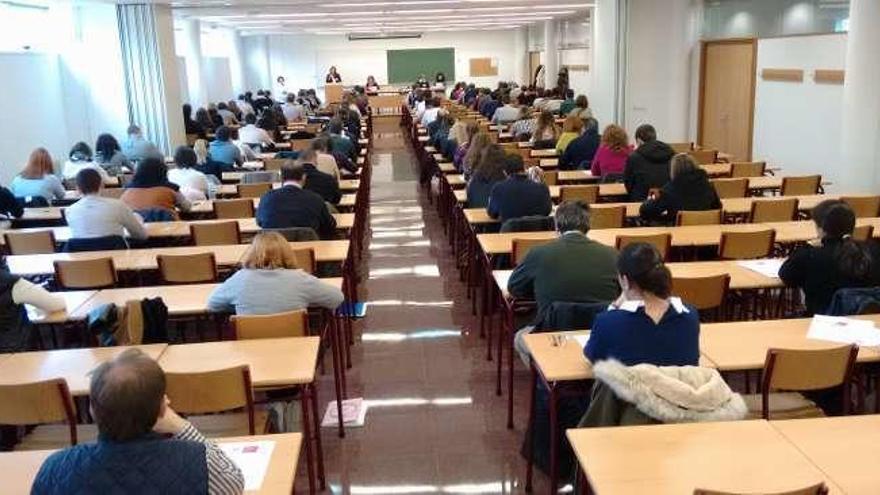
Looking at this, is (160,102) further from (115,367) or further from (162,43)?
(115,367)

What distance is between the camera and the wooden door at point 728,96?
1213 centimetres

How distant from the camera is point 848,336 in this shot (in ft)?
11.5

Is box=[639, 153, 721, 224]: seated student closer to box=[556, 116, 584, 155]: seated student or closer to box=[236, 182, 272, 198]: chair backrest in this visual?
box=[556, 116, 584, 155]: seated student

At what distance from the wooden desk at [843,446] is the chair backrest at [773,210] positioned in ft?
11.8

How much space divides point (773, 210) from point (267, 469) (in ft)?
16.2

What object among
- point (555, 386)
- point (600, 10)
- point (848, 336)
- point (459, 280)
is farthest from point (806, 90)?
point (555, 386)

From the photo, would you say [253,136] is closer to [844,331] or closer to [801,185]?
[801,185]

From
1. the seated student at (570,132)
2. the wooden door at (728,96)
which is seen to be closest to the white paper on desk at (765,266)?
the seated student at (570,132)

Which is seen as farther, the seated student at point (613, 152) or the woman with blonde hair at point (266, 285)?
the seated student at point (613, 152)

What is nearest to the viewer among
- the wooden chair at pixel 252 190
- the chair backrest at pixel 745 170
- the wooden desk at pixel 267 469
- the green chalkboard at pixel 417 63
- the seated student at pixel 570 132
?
the wooden desk at pixel 267 469

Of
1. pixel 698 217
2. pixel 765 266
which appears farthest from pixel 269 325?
pixel 698 217

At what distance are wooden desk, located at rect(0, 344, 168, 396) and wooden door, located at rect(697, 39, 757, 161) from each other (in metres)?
10.7

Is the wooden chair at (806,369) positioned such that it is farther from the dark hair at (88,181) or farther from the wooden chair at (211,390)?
the dark hair at (88,181)

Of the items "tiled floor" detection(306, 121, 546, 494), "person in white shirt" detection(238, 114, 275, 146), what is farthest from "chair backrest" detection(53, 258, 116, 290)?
"person in white shirt" detection(238, 114, 275, 146)
